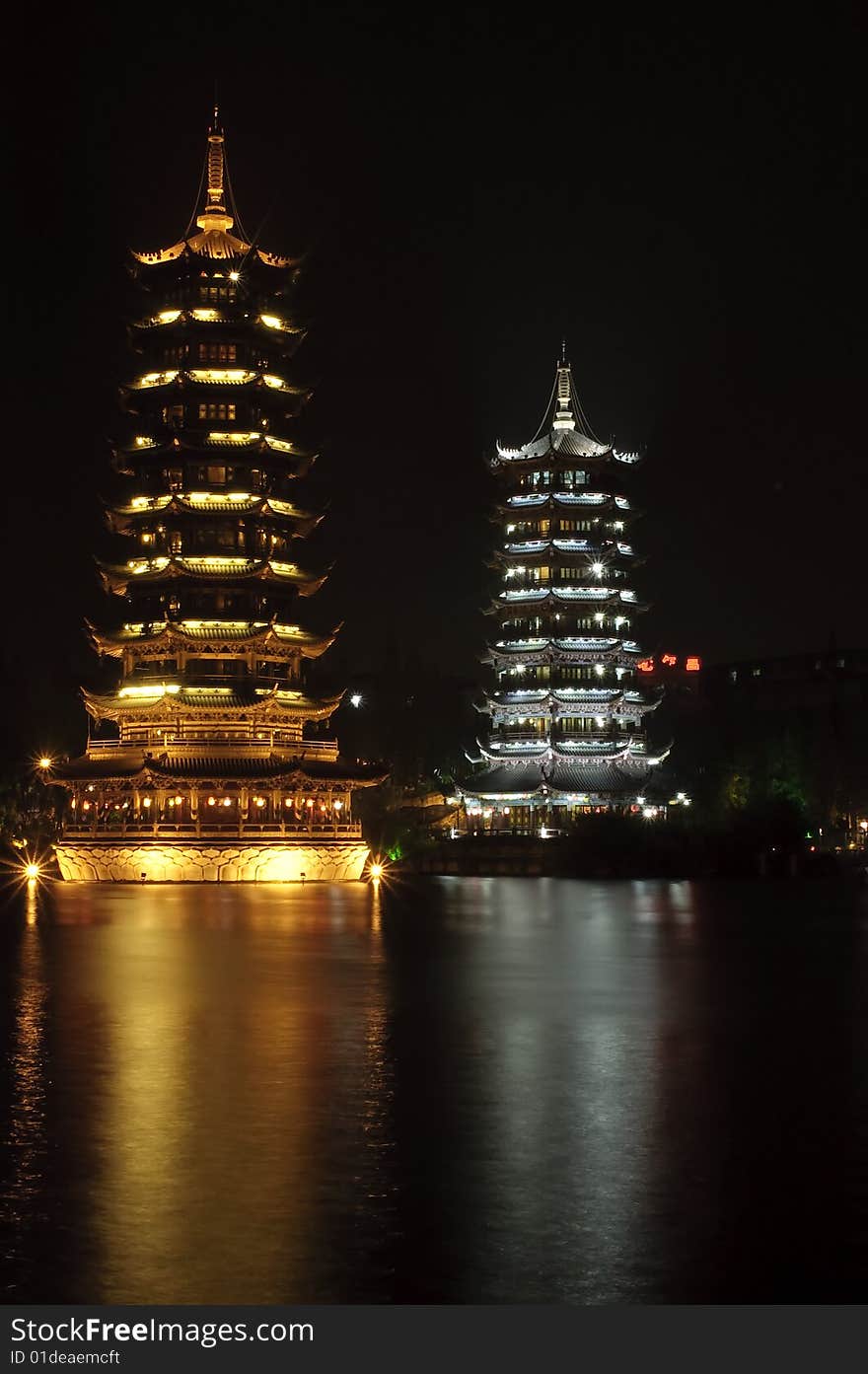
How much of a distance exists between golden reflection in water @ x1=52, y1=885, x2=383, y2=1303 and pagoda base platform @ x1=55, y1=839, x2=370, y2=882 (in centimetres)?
3909

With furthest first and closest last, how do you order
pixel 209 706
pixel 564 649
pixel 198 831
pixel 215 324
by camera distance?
pixel 564 649 < pixel 215 324 < pixel 209 706 < pixel 198 831

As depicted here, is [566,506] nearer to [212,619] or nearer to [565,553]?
[565,553]

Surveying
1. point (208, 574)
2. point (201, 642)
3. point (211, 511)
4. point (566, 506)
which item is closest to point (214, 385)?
point (211, 511)

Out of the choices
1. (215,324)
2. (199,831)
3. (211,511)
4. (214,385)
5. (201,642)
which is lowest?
(199,831)

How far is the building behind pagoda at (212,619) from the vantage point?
→ 7731 cm

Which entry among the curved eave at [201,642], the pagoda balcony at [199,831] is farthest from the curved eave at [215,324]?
the pagoda balcony at [199,831]

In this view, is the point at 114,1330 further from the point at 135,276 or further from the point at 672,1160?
the point at 135,276

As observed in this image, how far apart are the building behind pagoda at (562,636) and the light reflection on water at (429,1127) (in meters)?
66.5

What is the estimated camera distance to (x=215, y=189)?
287 ft

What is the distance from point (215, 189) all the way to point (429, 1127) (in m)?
76.2

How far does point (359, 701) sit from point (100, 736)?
35813 millimetres

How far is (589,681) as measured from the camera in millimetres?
105625

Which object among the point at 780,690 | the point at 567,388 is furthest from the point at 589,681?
the point at 780,690

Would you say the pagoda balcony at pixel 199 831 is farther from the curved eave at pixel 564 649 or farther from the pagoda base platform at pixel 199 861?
the curved eave at pixel 564 649
